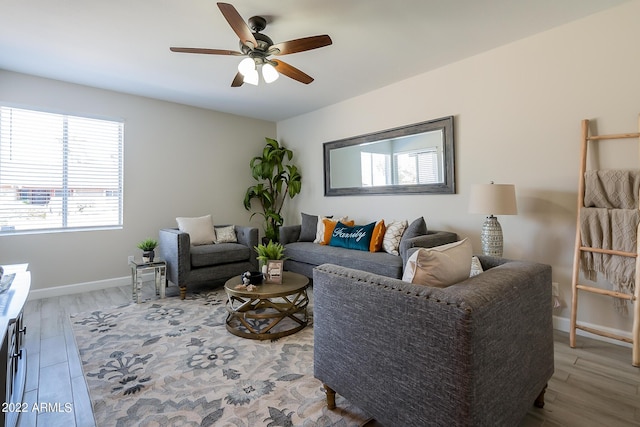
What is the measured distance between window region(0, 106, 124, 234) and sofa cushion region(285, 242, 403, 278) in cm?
242

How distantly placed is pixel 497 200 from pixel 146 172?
4.22 metres

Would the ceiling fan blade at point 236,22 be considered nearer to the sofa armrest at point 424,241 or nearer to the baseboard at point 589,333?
the sofa armrest at point 424,241

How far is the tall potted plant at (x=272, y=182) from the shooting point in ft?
16.3

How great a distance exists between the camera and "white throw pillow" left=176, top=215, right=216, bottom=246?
395 cm

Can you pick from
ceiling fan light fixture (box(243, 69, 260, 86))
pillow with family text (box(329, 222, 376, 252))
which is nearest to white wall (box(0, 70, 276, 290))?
pillow with family text (box(329, 222, 376, 252))

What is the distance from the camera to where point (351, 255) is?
10.8 ft

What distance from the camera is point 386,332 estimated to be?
120 centimetres

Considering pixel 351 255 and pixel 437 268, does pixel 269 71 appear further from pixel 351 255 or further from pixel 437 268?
pixel 437 268

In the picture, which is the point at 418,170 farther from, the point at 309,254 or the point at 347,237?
the point at 309,254

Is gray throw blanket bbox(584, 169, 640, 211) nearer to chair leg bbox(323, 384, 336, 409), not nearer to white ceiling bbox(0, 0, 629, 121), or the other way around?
white ceiling bbox(0, 0, 629, 121)

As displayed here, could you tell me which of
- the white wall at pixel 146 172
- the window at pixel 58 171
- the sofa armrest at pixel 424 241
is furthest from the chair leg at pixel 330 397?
the window at pixel 58 171

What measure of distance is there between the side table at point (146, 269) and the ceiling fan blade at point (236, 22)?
256 cm

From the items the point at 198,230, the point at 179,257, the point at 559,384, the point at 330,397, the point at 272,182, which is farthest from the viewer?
the point at 272,182

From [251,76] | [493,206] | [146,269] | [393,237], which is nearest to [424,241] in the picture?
[393,237]
